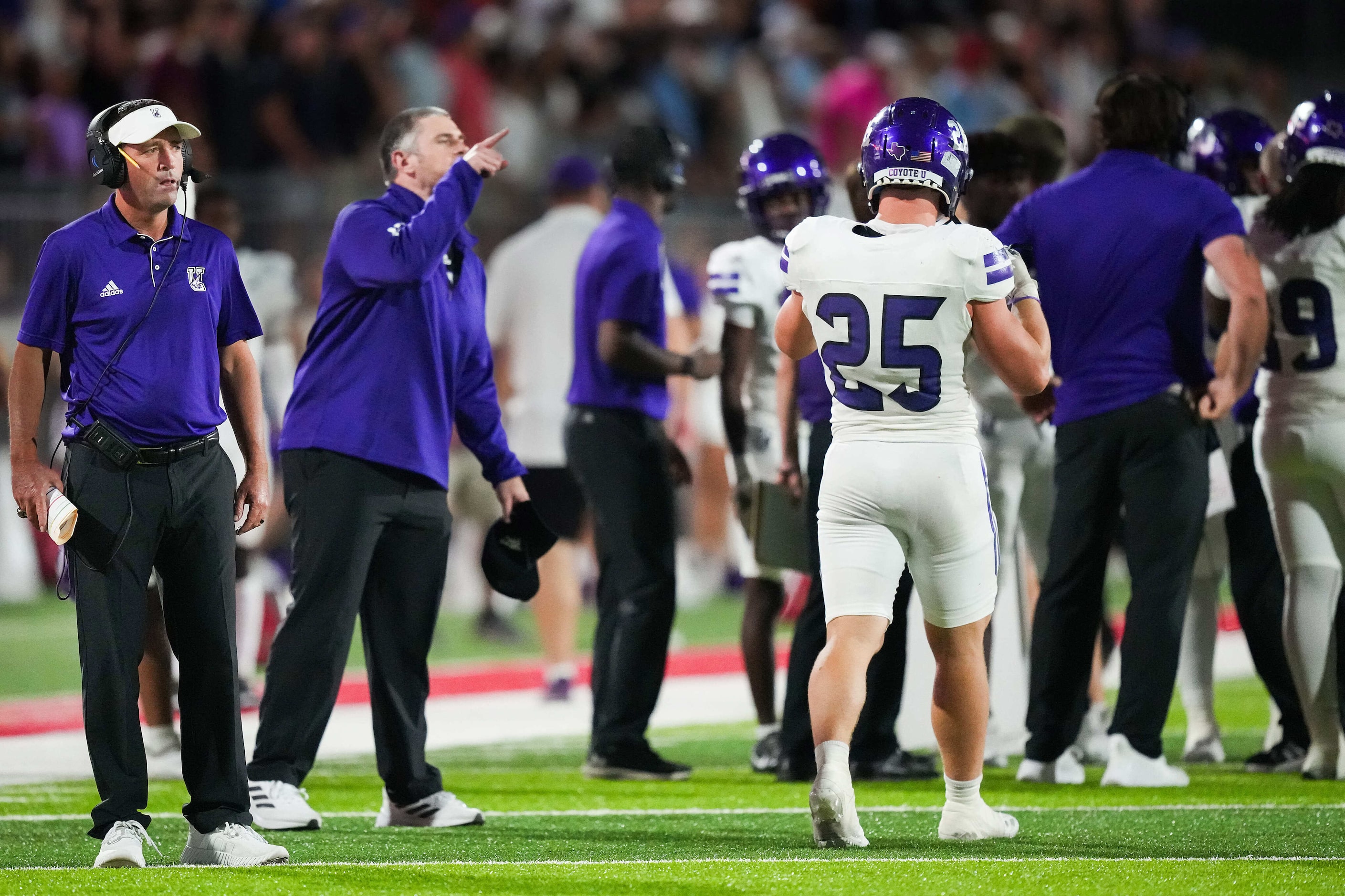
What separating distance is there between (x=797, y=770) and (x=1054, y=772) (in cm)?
94

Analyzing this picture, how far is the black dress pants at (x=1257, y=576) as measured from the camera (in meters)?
7.89

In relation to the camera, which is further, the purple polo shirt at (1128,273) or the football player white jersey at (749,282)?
the football player white jersey at (749,282)

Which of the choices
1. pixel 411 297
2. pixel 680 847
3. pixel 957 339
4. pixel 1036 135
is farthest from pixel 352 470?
pixel 1036 135

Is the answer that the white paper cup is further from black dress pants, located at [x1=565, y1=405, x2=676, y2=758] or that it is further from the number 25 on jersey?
black dress pants, located at [x1=565, y1=405, x2=676, y2=758]

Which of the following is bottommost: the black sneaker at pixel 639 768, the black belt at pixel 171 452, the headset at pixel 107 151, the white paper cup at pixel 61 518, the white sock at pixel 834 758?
the black sneaker at pixel 639 768

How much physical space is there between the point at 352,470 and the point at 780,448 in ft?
7.16

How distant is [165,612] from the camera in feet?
19.0

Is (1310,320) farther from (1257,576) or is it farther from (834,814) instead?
(834,814)

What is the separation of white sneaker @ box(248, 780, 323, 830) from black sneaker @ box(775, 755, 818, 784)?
75.8 inches

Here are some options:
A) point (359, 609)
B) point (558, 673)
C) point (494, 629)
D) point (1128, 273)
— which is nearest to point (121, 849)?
point (359, 609)

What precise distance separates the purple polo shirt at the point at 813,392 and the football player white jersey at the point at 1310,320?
63.7 inches

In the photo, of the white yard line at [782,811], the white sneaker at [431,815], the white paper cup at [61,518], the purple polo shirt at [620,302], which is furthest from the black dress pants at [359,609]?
the purple polo shirt at [620,302]

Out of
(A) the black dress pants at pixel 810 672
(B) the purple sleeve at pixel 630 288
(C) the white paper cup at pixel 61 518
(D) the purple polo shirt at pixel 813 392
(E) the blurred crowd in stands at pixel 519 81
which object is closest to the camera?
(C) the white paper cup at pixel 61 518

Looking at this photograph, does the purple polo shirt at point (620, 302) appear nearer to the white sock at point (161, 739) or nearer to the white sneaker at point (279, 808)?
the white sock at point (161, 739)
